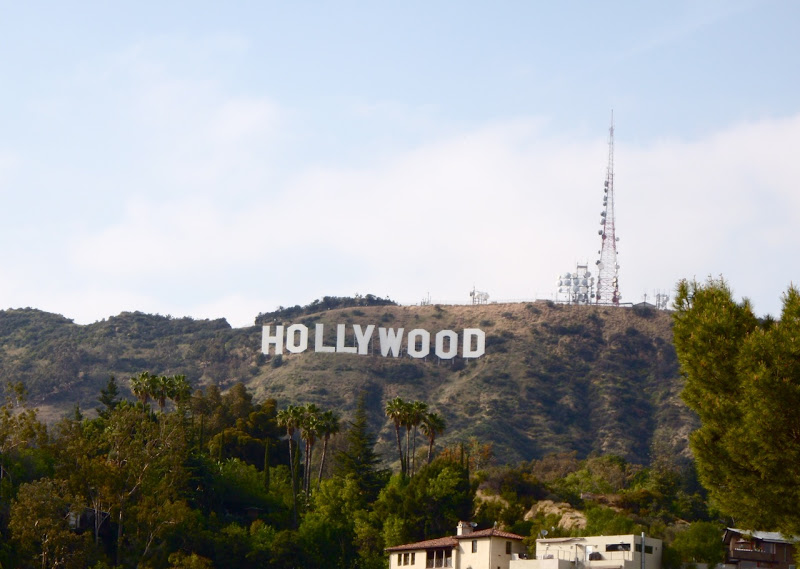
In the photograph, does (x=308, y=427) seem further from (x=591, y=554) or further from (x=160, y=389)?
(x=591, y=554)

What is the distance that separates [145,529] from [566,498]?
46.6m

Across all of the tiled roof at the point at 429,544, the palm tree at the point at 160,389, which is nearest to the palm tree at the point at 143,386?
the palm tree at the point at 160,389

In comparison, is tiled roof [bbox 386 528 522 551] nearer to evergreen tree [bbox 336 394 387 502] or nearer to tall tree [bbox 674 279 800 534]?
evergreen tree [bbox 336 394 387 502]

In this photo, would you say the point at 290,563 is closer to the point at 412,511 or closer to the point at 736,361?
the point at 412,511

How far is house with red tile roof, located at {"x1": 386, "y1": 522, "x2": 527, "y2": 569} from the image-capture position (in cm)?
9631

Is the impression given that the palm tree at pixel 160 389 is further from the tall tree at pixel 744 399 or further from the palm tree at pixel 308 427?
the tall tree at pixel 744 399

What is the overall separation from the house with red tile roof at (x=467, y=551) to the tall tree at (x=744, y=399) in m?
52.7

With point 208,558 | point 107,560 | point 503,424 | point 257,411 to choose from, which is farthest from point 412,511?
point 503,424

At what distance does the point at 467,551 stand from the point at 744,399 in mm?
57478

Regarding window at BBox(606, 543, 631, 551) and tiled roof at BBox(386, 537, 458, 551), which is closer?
window at BBox(606, 543, 631, 551)

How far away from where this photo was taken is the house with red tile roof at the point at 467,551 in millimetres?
96312

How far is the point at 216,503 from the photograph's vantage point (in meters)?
117

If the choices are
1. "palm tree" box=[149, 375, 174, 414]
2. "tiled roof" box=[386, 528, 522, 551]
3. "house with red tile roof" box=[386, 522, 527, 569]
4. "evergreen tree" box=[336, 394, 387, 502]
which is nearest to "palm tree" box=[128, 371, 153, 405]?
"palm tree" box=[149, 375, 174, 414]

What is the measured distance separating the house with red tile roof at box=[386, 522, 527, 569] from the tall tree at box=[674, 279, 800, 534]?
52.7 m
